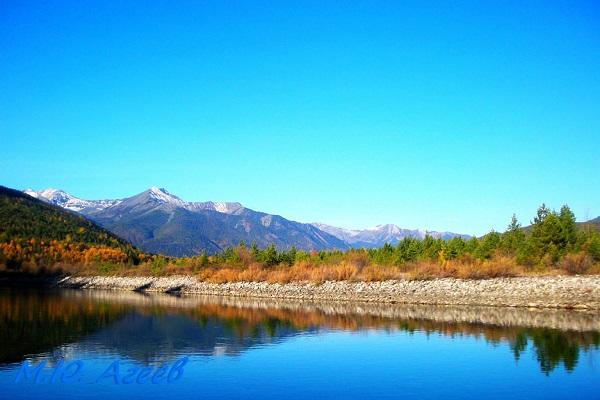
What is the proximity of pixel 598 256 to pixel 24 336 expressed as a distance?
129 feet

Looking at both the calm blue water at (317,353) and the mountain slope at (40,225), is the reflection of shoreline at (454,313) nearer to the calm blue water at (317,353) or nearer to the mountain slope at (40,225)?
the calm blue water at (317,353)

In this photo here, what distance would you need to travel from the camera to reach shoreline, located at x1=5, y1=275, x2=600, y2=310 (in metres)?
37.2

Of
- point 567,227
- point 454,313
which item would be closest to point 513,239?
point 567,227

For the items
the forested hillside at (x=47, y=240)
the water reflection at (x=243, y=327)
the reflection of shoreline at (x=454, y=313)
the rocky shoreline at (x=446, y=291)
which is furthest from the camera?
the forested hillside at (x=47, y=240)

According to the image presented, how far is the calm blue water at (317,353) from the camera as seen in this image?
55.0 feet

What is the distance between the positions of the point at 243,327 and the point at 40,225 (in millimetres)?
102616

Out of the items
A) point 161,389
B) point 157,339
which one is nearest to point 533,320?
point 157,339

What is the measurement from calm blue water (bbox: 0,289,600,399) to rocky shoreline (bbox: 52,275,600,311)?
10.5ft

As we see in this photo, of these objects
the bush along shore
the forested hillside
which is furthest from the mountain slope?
the bush along shore

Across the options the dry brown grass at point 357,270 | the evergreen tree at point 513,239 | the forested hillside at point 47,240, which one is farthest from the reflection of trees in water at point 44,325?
the forested hillside at point 47,240

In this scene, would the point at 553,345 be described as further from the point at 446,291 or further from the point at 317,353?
the point at 446,291

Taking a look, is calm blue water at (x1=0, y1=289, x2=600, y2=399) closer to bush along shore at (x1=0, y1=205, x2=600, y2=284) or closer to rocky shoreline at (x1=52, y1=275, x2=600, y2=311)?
rocky shoreline at (x1=52, y1=275, x2=600, y2=311)

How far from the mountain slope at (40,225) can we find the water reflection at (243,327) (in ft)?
242

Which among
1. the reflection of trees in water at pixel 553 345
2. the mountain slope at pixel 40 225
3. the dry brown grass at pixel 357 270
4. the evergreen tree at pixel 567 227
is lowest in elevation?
the reflection of trees in water at pixel 553 345
